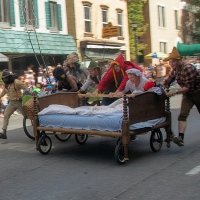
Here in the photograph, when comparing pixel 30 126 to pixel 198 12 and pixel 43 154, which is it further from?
pixel 198 12

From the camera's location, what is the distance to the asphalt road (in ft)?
16.9

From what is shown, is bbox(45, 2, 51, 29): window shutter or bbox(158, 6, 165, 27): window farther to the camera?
bbox(158, 6, 165, 27): window

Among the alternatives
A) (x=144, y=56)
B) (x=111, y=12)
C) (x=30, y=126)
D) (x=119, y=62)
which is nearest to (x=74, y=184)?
(x=119, y=62)

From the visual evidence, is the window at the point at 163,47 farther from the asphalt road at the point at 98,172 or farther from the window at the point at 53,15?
the asphalt road at the point at 98,172

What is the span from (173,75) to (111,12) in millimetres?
21624

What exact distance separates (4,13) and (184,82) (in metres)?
15.1

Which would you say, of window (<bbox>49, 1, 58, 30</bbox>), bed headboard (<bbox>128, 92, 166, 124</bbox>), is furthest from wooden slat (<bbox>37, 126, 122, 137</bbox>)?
window (<bbox>49, 1, 58, 30</bbox>)

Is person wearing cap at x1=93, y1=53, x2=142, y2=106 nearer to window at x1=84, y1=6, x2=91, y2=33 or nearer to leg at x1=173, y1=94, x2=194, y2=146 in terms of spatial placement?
leg at x1=173, y1=94, x2=194, y2=146

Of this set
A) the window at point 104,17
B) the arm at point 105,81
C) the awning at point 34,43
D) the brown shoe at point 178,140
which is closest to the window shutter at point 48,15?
the awning at point 34,43

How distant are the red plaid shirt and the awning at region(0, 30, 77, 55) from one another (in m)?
10.9

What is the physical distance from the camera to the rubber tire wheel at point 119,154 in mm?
6438

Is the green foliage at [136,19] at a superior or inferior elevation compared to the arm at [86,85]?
superior

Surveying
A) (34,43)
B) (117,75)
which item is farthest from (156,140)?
(34,43)

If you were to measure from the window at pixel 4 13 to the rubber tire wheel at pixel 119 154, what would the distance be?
15309mm
